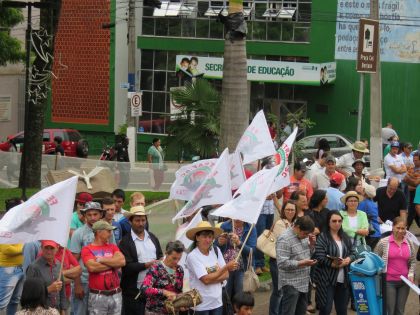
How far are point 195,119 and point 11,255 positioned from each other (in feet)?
42.6

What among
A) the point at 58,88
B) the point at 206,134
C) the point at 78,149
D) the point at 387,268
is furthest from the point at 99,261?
the point at 58,88

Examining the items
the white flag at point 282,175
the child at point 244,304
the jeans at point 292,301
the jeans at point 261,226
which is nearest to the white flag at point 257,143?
the white flag at point 282,175

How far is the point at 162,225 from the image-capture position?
13.4 metres

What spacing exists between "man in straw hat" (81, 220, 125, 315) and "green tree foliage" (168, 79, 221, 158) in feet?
41.3

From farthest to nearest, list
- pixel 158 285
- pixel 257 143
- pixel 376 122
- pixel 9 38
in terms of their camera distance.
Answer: pixel 9 38 < pixel 376 122 < pixel 257 143 < pixel 158 285

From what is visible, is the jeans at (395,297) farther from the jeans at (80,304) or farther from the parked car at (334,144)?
the parked car at (334,144)

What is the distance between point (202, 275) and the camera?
374 inches

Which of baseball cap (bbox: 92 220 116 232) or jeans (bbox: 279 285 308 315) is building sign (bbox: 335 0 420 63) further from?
baseball cap (bbox: 92 220 116 232)

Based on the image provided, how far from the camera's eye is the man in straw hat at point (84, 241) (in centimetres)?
1004

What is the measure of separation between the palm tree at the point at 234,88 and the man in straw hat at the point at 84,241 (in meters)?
7.31

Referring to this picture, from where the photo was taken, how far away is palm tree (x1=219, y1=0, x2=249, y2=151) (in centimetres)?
1738

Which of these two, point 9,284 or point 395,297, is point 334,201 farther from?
point 9,284

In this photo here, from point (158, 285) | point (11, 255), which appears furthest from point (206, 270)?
point (11, 255)

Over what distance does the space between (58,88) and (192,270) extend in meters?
34.0
